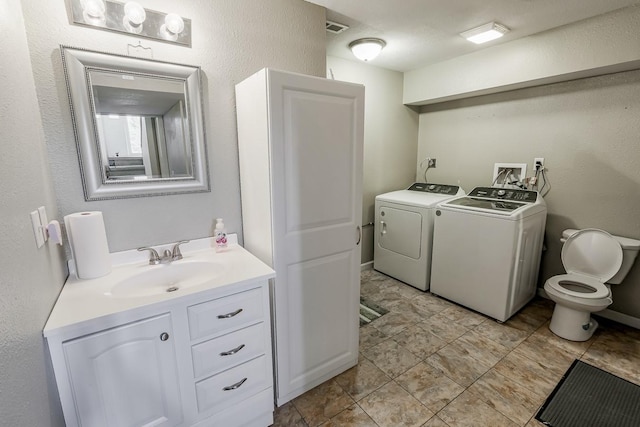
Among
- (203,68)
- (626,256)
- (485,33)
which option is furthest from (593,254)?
(203,68)

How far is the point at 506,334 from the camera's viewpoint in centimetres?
230

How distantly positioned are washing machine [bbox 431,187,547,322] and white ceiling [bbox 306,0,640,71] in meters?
1.35

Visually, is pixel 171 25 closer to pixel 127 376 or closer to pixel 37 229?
pixel 37 229

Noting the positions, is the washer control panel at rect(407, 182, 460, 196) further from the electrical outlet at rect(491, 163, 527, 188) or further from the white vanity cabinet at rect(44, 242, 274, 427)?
the white vanity cabinet at rect(44, 242, 274, 427)

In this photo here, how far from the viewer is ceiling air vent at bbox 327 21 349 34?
219 centimetres

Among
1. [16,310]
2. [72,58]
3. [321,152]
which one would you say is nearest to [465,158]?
[321,152]

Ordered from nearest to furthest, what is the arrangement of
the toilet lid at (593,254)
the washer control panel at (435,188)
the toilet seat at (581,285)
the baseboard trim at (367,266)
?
1. the toilet seat at (581,285)
2. the toilet lid at (593,254)
3. the washer control panel at (435,188)
4. the baseboard trim at (367,266)

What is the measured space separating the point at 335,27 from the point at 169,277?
2.15 metres

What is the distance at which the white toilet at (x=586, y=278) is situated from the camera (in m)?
2.12

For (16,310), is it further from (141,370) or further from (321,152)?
(321,152)

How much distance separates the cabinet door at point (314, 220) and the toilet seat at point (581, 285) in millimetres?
1662

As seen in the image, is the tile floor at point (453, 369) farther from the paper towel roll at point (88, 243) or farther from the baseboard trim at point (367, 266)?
the paper towel roll at point (88, 243)

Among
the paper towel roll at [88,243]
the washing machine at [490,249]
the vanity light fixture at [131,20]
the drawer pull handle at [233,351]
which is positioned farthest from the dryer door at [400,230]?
the paper towel roll at [88,243]

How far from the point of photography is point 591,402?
5.45 feet
